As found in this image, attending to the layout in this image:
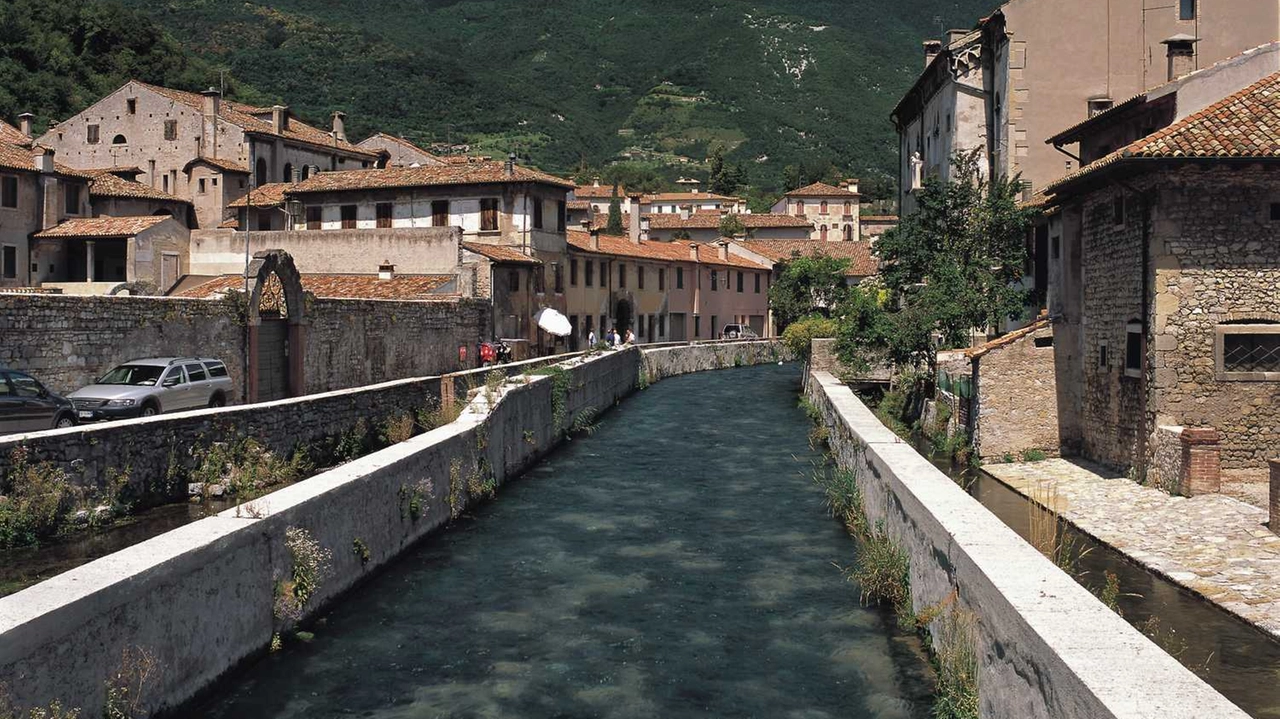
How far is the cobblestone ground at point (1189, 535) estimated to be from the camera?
11695 millimetres

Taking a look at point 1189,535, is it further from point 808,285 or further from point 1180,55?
point 808,285

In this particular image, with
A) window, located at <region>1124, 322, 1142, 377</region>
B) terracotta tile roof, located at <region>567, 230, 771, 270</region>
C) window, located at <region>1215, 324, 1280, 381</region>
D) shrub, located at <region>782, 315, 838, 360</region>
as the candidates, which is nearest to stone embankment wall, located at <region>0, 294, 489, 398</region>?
shrub, located at <region>782, 315, 838, 360</region>

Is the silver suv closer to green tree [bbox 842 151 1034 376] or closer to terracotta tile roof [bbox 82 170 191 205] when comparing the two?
green tree [bbox 842 151 1034 376]

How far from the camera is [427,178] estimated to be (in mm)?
45906

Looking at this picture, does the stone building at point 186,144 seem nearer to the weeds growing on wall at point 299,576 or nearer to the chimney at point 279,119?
the chimney at point 279,119

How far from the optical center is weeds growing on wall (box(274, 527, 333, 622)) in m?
9.06

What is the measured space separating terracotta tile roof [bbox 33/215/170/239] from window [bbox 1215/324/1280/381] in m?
39.9

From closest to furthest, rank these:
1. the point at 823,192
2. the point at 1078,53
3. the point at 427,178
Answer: the point at 1078,53, the point at 427,178, the point at 823,192

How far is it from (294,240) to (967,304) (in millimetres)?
27380

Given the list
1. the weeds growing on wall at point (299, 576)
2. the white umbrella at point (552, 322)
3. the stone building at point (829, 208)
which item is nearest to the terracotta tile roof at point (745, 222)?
the stone building at point (829, 208)

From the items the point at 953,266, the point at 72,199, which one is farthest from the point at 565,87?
the point at 953,266

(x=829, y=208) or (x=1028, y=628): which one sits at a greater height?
(x=829, y=208)

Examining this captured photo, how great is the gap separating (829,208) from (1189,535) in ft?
341

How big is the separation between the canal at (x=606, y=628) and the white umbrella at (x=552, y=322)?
83.5 ft
